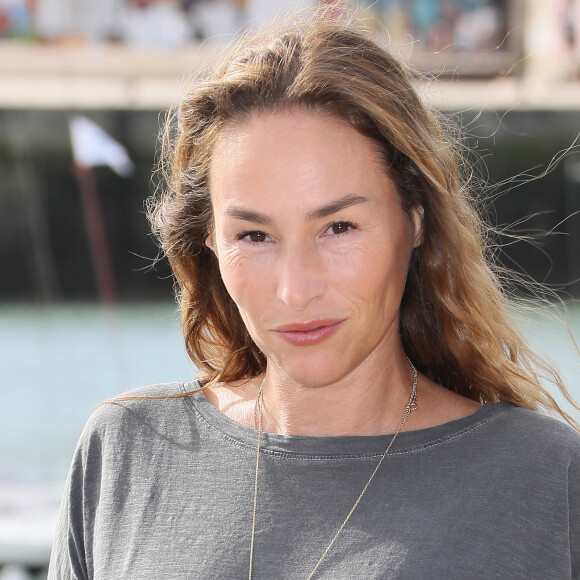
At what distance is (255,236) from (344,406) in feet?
0.82

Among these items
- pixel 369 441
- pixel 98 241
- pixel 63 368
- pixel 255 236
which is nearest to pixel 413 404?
pixel 369 441

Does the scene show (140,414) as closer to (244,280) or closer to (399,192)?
(244,280)

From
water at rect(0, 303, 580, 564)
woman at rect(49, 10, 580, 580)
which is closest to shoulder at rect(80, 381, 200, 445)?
woman at rect(49, 10, 580, 580)

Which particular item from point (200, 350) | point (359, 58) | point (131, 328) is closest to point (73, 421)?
point (131, 328)

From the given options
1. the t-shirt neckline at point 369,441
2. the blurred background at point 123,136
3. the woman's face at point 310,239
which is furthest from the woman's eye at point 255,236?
the blurred background at point 123,136

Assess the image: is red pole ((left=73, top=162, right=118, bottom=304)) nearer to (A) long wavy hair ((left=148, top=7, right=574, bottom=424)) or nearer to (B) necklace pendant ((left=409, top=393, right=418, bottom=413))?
(A) long wavy hair ((left=148, top=7, right=574, bottom=424))

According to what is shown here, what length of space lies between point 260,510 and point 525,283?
515 mm

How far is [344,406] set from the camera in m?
1.22

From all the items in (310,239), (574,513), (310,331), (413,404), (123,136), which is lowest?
(574,513)

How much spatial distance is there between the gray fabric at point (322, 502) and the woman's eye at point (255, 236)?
257 mm

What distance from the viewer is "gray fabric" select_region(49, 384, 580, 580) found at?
3.50 feet

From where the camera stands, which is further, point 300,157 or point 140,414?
point 140,414

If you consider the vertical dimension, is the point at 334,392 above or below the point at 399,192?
below

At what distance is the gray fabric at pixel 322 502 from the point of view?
3.50 feet
